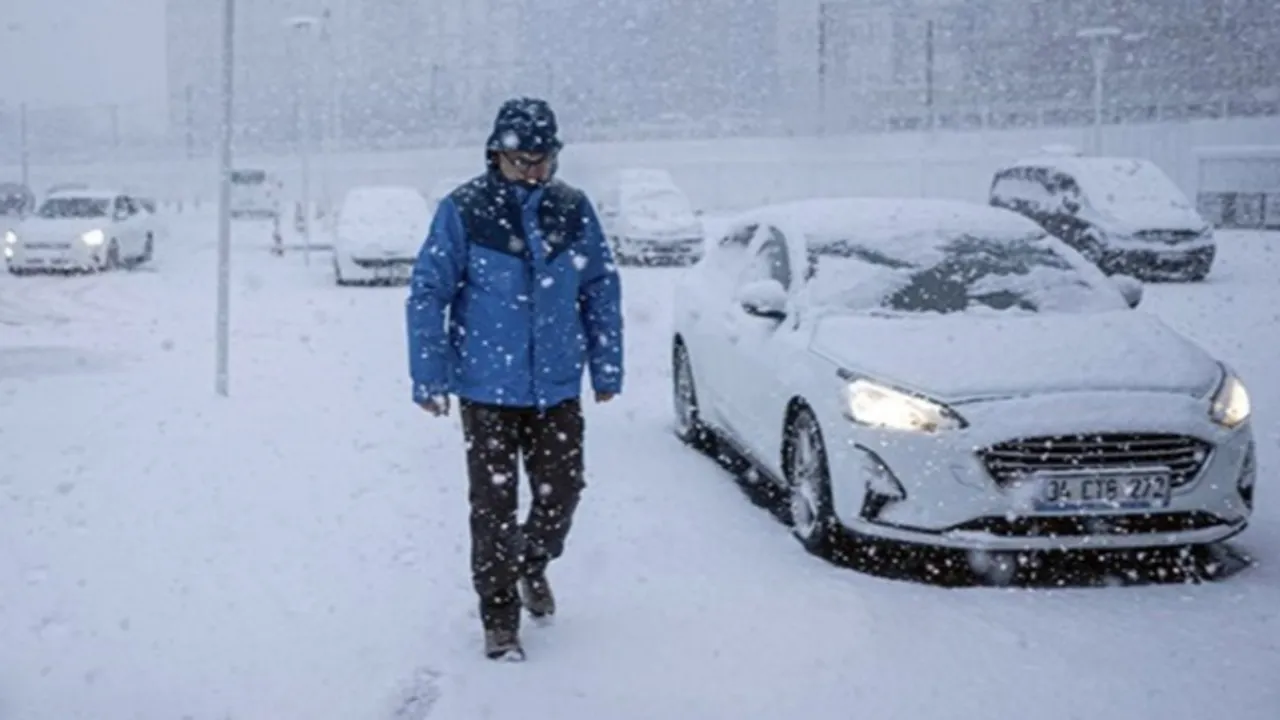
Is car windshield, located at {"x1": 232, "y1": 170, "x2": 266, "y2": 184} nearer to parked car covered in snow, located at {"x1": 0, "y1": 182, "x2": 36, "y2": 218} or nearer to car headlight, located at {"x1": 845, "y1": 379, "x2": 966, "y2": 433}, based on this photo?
parked car covered in snow, located at {"x1": 0, "y1": 182, "x2": 36, "y2": 218}

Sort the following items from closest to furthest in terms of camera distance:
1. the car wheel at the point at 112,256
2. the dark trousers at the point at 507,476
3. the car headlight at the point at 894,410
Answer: the dark trousers at the point at 507,476 < the car headlight at the point at 894,410 < the car wheel at the point at 112,256

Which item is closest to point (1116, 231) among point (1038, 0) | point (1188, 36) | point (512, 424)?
point (512, 424)

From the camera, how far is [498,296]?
4605 mm

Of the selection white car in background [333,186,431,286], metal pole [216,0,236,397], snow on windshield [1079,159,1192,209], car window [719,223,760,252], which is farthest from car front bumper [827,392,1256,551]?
snow on windshield [1079,159,1192,209]

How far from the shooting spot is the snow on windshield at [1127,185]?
22641 millimetres

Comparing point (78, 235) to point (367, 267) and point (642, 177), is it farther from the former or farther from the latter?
point (642, 177)

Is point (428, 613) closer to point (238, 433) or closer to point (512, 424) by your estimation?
point (512, 424)

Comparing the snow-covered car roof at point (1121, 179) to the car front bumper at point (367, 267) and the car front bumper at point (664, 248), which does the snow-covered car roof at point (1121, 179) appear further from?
the car front bumper at point (367, 267)

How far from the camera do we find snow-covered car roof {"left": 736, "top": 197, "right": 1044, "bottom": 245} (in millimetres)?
7309

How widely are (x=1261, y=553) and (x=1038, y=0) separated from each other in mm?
65778

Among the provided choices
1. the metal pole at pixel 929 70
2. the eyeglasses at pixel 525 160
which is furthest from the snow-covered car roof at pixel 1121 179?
the metal pole at pixel 929 70

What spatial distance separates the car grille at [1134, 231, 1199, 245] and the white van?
1328 inches

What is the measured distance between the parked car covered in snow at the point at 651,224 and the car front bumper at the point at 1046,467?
2024 centimetres

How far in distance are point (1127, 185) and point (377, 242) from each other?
38.0ft
